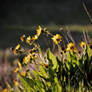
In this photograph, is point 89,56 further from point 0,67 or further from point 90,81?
point 0,67

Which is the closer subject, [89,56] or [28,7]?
[89,56]

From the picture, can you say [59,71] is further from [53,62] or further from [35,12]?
[35,12]

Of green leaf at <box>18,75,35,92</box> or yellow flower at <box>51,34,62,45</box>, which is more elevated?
yellow flower at <box>51,34,62,45</box>

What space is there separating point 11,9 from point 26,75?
23557 millimetres

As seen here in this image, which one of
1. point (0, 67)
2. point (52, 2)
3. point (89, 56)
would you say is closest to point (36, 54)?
point (89, 56)

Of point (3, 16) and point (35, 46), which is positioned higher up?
point (3, 16)

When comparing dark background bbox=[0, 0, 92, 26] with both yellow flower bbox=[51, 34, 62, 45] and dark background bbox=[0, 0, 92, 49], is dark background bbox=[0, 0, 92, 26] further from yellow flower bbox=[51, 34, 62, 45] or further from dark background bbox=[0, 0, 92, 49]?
yellow flower bbox=[51, 34, 62, 45]

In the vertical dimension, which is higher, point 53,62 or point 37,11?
point 37,11

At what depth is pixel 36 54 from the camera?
2023 mm

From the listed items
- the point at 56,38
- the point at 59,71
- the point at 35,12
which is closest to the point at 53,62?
the point at 59,71

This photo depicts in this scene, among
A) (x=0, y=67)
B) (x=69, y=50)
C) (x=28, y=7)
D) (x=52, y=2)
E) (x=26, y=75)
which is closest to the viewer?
(x=69, y=50)

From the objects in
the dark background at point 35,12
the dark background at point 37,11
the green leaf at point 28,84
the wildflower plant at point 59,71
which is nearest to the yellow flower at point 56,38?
the wildflower plant at point 59,71

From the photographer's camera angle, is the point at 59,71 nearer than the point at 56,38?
No

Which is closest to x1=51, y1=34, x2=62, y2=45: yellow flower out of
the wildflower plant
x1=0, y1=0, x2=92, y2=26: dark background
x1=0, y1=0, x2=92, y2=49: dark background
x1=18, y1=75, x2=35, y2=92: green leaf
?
the wildflower plant
